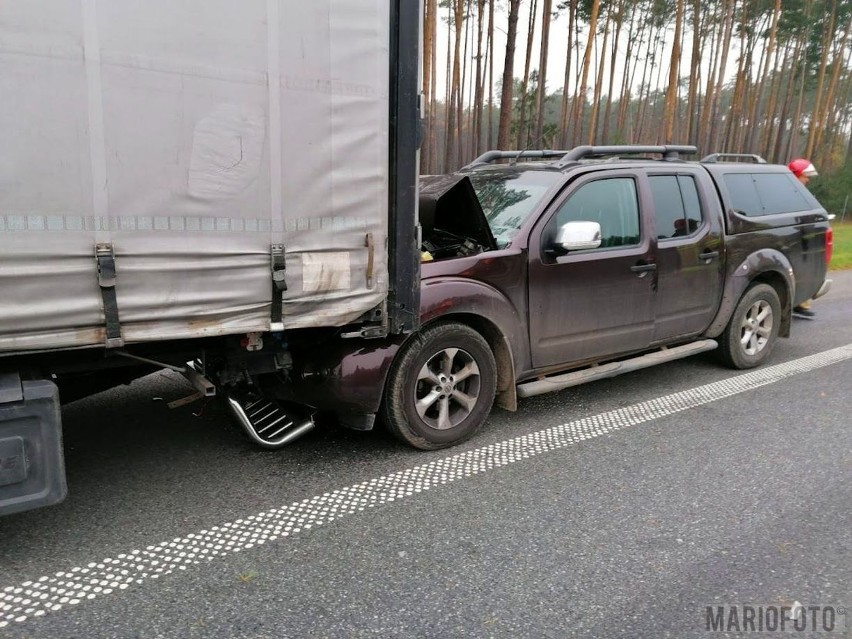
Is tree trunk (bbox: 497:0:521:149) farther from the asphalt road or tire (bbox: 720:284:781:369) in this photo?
the asphalt road

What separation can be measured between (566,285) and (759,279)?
2722 millimetres

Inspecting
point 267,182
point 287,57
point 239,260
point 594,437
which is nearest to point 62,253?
point 239,260

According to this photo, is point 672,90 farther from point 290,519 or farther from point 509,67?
point 290,519

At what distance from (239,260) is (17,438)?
1154mm

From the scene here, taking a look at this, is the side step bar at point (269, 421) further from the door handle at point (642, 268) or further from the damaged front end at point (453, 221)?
the door handle at point (642, 268)

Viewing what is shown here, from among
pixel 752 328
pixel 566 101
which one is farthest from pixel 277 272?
pixel 566 101

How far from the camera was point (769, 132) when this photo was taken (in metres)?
40.5

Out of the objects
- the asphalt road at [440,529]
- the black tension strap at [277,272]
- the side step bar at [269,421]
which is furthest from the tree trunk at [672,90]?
the black tension strap at [277,272]

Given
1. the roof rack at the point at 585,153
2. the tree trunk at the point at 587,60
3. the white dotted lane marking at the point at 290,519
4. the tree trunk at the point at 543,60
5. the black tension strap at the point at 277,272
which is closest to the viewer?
the white dotted lane marking at the point at 290,519

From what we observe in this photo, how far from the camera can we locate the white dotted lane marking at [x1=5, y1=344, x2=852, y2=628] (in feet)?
8.66

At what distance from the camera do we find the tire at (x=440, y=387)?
3.91 m

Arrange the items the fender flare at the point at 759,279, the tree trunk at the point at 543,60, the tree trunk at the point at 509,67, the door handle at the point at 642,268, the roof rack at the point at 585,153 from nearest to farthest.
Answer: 1. the door handle at the point at 642,268
2. the roof rack at the point at 585,153
3. the fender flare at the point at 759,279
4. the tree trunk at the point at 509,67
5. the tree trunk at the point at 543,60

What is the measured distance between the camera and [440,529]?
126 inches
